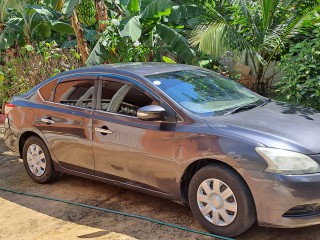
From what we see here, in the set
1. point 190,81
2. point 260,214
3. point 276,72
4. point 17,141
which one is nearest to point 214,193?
point 260,214

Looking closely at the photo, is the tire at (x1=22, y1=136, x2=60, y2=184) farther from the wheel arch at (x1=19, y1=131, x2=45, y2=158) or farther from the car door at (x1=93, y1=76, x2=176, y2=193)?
the car door at (x1=93, y1=76, x2=176, y2=193)

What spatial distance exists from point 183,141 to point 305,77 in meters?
3.13

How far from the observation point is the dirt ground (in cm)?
428

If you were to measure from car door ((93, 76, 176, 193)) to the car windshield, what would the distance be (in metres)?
0.24

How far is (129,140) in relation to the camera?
15.5 ft

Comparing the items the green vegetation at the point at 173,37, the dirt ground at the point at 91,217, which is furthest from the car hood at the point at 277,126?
the green vegetation at the point at 173,37

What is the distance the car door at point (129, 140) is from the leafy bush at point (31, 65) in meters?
5.14

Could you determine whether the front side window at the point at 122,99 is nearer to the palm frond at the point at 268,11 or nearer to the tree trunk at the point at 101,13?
the palm frond at the point at 268,11

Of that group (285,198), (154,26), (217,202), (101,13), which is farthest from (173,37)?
(285,198)

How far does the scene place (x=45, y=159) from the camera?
5.79 metres

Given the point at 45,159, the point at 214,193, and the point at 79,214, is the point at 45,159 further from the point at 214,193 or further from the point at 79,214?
the point at 214,193

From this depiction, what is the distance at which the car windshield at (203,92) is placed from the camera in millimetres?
4574

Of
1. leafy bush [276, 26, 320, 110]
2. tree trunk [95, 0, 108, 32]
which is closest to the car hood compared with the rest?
leafy bush [276, 26, 320, 110]

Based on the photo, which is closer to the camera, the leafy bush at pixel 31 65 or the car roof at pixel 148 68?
the car roof at pixel 148 68
